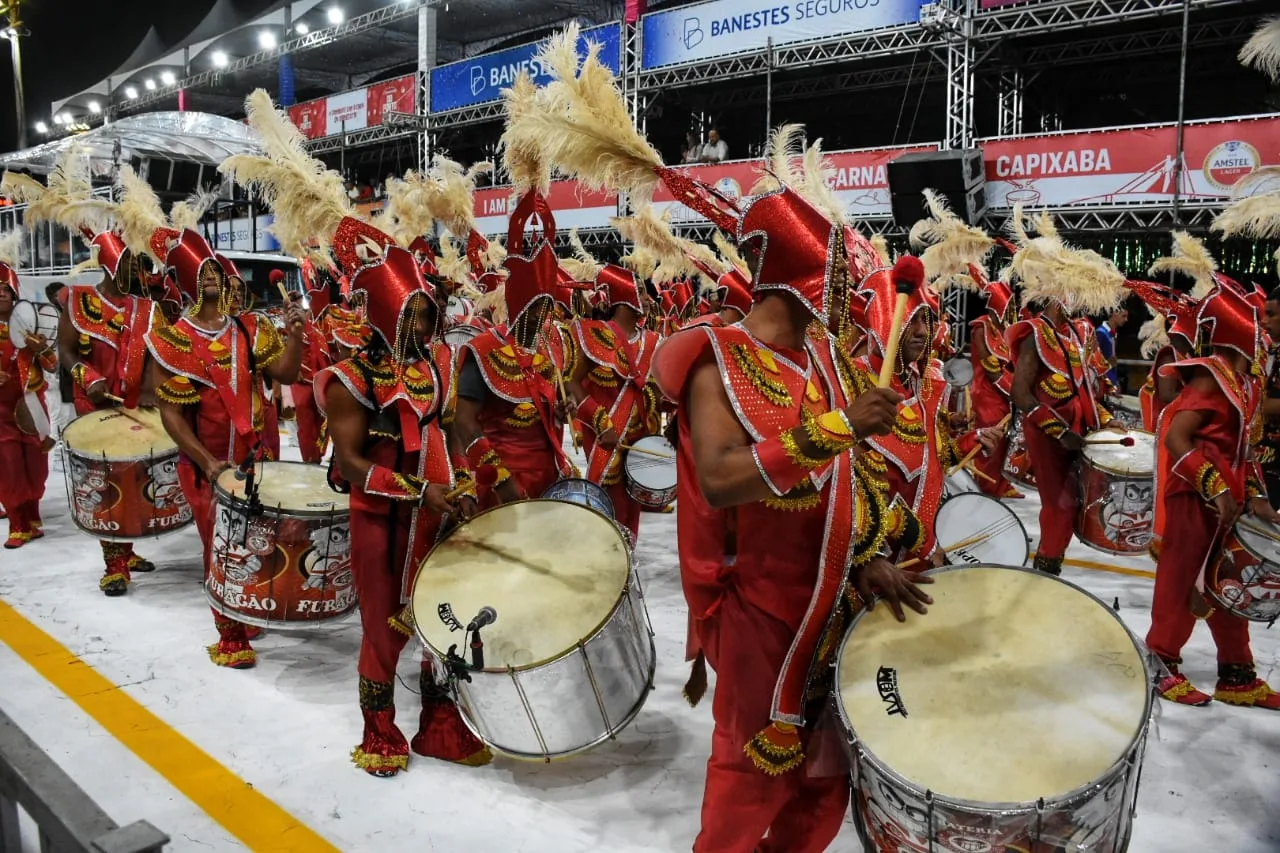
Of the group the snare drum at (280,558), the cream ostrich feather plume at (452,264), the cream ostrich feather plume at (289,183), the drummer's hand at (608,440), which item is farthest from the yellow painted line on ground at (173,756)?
the cream ostrich feather plume at (452,264)

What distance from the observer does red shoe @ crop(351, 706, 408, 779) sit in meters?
3.50

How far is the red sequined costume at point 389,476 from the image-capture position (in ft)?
11.0

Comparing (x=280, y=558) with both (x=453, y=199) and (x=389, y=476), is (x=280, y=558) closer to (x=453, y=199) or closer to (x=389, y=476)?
(x=389, y=476)

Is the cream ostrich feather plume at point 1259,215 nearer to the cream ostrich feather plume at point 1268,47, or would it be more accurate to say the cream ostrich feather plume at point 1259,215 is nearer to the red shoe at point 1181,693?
the cream ostrich feather plume at point 1268,47

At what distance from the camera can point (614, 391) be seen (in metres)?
6.21

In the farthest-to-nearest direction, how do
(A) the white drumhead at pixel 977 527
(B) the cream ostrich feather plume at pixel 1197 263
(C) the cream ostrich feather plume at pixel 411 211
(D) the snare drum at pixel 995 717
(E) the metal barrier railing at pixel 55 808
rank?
(C) the cream ostrich feather plume at pixel 411 211, (B) the cream ostrich feather plume at pixel 1197 263, (A) the white drumhead at pixel 977 527, (D) the snare drum at pixel 995 717, (E) the metal barrier railing at pixel 55 808

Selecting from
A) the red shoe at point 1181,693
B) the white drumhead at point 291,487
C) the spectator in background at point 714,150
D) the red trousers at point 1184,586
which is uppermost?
the spectator in background at point 714,150

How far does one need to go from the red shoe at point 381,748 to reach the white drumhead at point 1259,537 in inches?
133

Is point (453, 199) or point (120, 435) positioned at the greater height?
point (453, 199)

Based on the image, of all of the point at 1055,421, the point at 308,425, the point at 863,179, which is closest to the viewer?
the point at 1055,421

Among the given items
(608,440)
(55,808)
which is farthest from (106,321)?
(55,808)

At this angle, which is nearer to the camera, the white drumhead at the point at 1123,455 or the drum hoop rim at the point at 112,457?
the drum hoop rim at the point at 112,457

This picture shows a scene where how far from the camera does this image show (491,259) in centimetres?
876

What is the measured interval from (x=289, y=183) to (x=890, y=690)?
2.82m
